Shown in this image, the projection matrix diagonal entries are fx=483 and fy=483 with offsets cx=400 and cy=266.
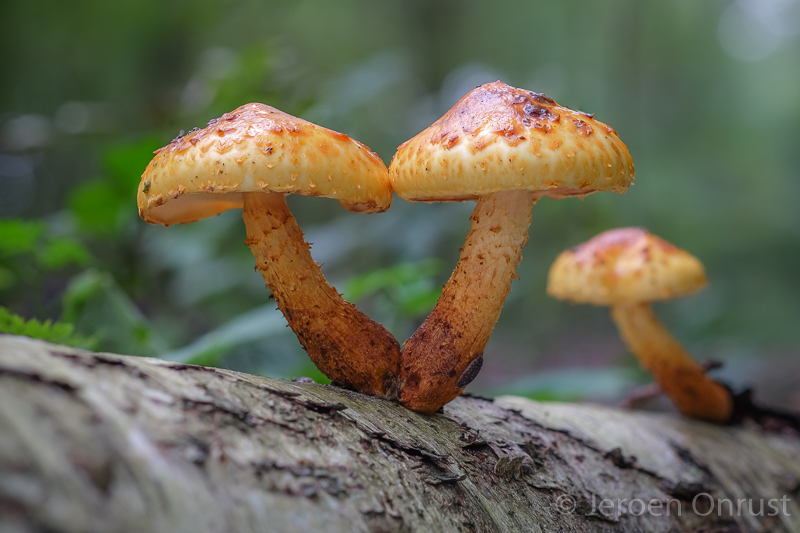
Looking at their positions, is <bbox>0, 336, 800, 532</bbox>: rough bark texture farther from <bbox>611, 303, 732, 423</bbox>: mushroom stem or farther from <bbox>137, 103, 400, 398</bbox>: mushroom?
<bbox>611, 303, 732, 423</bbox>: mushroom stem

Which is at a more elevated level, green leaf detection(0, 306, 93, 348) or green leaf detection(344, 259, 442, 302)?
green leaf detection(344, 259, 442, 302)

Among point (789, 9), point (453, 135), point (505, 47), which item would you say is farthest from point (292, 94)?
point (789, 9)

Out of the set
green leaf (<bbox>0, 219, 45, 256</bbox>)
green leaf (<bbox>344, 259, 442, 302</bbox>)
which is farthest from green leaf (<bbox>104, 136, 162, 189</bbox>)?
green leaf (<bbox>344, 259, 442, 302</bbox>)

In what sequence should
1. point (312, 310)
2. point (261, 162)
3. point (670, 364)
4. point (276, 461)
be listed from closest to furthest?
point (276, 461) < point (261, 162) < point (312, 310) < point (670, 364)

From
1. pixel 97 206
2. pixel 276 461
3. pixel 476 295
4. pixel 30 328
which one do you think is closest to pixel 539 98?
pixel 476 295

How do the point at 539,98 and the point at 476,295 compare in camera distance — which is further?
the point at 476,295

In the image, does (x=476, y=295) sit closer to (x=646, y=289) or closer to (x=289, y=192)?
(x=289, y=192)

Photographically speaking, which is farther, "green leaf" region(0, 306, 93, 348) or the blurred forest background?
the blurred forest background
